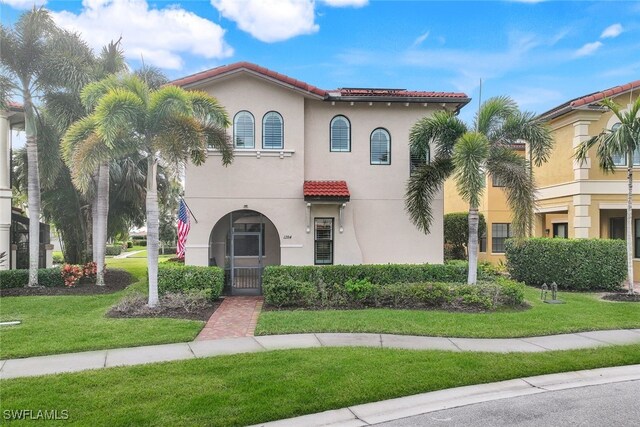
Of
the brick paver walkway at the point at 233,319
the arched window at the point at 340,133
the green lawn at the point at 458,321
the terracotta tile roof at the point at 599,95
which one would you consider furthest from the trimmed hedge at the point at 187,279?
the terracotta tile roof at the point at 599,95

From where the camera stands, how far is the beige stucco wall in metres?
14.1

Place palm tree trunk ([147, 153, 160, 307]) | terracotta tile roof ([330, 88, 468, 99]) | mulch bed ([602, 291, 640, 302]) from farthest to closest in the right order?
terracotta tile roof ([330, 88, 468, 99])
mulch bed ([602, 291, 640, 302])
palm tree trunk ([147, 153, 160, 307])

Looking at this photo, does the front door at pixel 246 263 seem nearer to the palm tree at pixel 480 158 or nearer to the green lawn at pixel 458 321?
the green lawn at pixel 458 321

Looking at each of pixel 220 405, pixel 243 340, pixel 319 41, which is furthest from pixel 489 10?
pixel 220 405

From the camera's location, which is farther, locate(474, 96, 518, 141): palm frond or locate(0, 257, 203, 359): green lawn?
locate(474, 96, 518, 141): palm frond

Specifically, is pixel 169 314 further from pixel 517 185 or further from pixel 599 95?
pixel 599 95

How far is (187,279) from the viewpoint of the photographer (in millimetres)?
12297

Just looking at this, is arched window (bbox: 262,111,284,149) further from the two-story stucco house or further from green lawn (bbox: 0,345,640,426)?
green lawn (bbox: 0,345,640,426)

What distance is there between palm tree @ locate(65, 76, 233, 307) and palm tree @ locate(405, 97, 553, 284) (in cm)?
618

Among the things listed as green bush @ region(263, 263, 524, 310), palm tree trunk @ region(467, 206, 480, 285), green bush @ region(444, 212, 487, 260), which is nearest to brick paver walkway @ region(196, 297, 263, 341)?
green bush @ region(263, 263, 524, 310)

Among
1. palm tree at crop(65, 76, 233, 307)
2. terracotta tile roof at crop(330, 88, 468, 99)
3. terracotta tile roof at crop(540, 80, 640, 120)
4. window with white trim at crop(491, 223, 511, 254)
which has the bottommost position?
window with white trim at crop(491, 223, 511, 254)

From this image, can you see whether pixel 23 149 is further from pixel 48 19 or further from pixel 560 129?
pixel 560 129

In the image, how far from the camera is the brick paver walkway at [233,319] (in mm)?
8922

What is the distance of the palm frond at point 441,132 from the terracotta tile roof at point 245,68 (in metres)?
3.80
